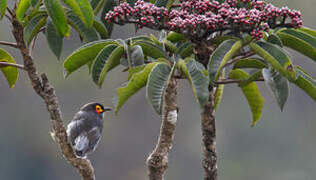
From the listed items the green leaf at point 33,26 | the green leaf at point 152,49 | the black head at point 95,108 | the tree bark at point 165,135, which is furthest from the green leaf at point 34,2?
the black head at point 95,108

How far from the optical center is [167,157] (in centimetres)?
266

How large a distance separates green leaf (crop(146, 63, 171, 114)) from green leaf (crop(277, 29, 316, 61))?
1.94ft

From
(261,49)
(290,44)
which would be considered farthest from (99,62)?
(290,44)

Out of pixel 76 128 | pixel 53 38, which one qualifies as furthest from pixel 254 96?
pixel 76 128

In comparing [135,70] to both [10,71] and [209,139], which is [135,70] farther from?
[10,71]

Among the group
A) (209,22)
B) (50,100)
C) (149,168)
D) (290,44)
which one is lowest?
(149,168)

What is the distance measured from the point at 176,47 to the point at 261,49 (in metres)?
0.47

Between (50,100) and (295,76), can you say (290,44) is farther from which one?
(50,100)

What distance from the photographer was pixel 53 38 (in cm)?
268

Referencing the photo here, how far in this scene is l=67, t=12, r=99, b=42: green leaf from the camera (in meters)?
2.68

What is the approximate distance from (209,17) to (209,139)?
608 mm

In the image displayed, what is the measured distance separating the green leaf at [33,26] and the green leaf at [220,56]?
94 centimetres

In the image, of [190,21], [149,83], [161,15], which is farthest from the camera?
[161,15]

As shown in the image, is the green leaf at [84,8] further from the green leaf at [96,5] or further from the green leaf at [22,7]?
the green leaf at [96,5]
